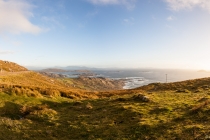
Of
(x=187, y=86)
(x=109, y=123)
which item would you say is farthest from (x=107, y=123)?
(x=187, y=86)

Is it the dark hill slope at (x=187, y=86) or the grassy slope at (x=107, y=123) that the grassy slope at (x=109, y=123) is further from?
the dark hill slope at (x=187, y=86)

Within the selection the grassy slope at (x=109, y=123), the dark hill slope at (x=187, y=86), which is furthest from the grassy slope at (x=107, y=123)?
the dark hill slope at (x=187, y=86)

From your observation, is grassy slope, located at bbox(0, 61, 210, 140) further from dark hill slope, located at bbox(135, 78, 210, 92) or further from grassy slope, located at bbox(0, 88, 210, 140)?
dark hill slope, located at bbox(135, 78, 210, 92)

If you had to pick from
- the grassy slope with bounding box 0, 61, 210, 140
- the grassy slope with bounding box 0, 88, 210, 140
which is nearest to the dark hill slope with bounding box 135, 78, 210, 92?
the grassy slope with bounding box 0, 61, 210, 140

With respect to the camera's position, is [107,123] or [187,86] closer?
[107,123]

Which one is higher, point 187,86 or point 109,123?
point 187,86

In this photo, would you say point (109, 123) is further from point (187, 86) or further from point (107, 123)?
point (187, 86)

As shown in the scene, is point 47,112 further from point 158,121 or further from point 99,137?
point 158,121

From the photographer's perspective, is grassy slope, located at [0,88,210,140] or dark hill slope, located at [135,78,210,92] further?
dark hill slope, located at [135,78,210,92]

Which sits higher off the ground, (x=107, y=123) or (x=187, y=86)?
(x=187, y=86)

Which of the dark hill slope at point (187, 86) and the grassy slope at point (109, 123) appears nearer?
the grassy slope at point (109, 123)

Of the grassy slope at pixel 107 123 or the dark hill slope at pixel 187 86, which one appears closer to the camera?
the grassy slope at pixel 107 123

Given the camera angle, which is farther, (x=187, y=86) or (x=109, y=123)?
(x=187, y=86)

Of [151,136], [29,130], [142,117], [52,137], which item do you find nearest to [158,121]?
[142,117]
